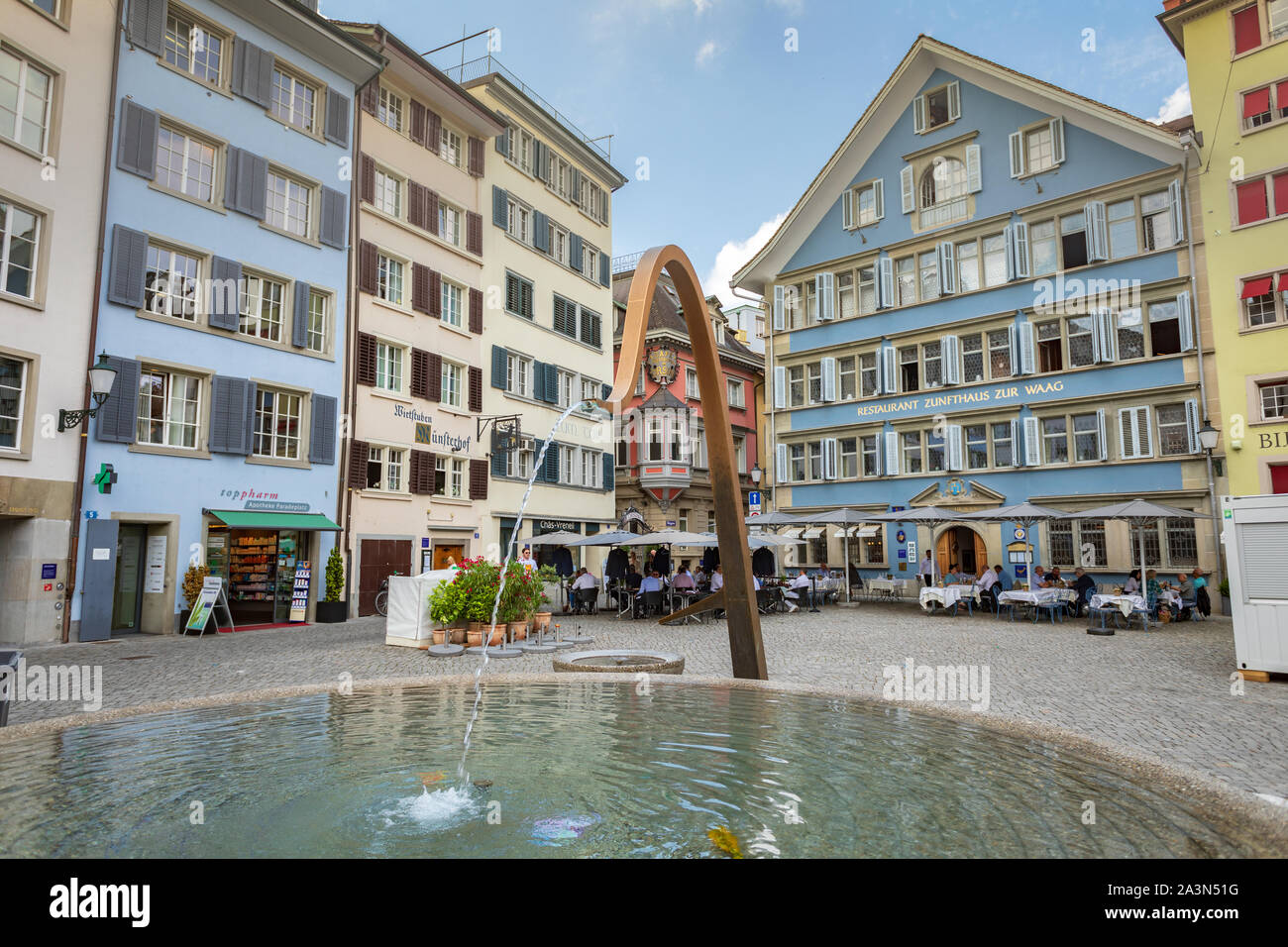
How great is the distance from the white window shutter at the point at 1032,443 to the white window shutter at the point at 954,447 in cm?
237

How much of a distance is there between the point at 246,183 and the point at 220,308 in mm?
3397

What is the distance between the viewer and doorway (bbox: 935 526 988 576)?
30.1 metres

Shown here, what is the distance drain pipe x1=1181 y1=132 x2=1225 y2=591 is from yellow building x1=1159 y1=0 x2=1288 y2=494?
398 millimetres

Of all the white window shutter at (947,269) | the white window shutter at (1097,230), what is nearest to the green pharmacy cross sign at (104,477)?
the white window shutter at (947,269)

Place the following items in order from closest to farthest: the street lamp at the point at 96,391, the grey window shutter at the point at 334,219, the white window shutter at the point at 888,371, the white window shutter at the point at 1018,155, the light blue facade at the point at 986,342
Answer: the street lamp at the point at 96,391 < the grey window shutter at the point at 334,219 < the light blue facade at the point at 986,342 < the white window shutter at the point at 1018,155 < the white window shutter at the point at 888,371

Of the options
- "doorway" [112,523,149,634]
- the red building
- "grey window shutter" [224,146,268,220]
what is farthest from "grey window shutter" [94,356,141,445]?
the red building

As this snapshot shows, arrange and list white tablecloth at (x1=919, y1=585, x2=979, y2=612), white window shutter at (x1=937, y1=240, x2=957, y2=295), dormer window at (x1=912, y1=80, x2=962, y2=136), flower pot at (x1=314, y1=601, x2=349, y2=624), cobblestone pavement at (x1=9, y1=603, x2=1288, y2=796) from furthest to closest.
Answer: dormer window at (x1=912, y1=80, x2=962, y2=136)
white window shutter at (x1=937, y1=240, x2=957, y2=295)
white tablecloth at (x1=919, y1=585, x2=979, y2=612)
flower pot at (x1=314, y1=601, x2=349, y2=624)
cobblestone pavement at (x1=9, y1=603, x2=1288, y2=796)

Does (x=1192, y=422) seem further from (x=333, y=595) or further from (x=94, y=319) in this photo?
(x=94, y=319)

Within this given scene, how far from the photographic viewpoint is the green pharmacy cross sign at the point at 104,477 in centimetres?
1617

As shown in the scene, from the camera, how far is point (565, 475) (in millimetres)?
32062

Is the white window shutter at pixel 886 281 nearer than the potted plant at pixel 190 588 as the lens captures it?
No

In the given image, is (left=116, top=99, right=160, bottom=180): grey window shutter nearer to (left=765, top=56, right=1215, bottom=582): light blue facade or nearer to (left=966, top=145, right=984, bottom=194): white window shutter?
(left=765, top=56, right=1215, bottom=582): light blue facade

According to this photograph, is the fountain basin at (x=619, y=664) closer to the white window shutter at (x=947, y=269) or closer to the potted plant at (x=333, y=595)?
the potted plant at (x=333, y=595)
